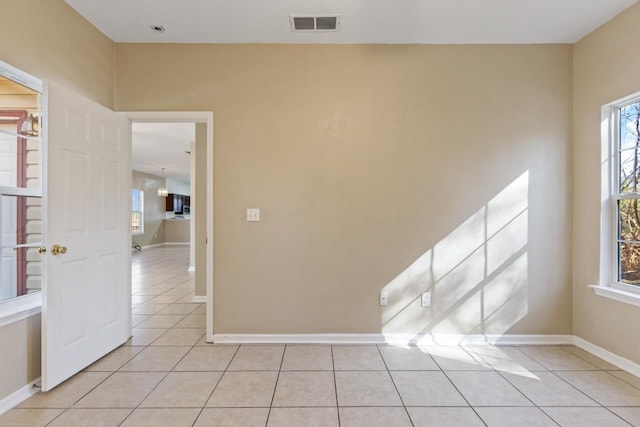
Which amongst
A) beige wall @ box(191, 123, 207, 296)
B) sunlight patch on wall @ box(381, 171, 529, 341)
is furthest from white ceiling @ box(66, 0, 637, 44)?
beige wall @ box(191, 123, 207, 296)

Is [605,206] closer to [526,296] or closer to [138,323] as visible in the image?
[526,296]

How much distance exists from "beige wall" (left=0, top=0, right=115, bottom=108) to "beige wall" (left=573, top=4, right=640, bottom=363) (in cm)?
420

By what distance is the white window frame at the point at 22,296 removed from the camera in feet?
6.05

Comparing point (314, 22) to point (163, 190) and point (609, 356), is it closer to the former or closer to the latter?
A: point (609, 356)

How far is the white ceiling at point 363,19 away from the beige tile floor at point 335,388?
8.99 ft

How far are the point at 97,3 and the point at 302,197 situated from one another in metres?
2.14

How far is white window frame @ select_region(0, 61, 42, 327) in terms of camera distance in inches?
72.7

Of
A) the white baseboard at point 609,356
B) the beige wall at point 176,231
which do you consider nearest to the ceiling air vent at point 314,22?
the white baseboard at point 609,356

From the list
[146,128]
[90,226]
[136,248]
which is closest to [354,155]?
[90,226]

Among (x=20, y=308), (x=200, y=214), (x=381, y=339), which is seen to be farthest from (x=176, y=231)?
(x=381, y=339)

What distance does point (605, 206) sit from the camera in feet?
8.12

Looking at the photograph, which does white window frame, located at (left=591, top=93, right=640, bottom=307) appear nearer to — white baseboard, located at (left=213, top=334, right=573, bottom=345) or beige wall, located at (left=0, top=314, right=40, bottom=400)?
white baseboard, located at (left=213, top=334, right=573, bottom=345)

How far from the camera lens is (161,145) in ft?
20.7

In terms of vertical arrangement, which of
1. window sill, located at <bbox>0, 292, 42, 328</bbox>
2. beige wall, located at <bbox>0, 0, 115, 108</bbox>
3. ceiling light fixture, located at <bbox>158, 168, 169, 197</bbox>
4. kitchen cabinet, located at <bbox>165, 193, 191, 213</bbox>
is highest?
beige wall, located at <bbox>0, 0, 115, 108</bbox>
